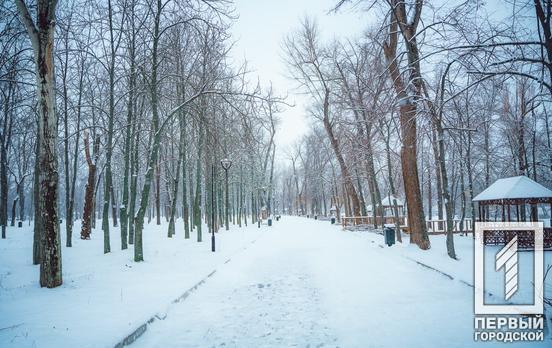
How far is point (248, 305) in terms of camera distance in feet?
19.0

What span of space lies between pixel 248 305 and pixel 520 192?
47.8 ft

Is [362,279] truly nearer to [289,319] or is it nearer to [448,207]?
[289,319]

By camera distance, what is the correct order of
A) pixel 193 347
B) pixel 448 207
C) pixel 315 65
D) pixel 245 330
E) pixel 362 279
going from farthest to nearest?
pixel 315 65
pixel 448 207
pixel 362 279
pixel 245 330
pixel 193 347

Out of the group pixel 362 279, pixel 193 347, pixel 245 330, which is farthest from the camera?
pixel 362 279

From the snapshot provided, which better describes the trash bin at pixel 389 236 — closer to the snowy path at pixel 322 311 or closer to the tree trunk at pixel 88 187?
the snowy path at pixel 322 311

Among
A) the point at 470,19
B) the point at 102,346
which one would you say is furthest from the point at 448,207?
the point at 102,346

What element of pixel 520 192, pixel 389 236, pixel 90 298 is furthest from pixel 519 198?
pixel 90 298

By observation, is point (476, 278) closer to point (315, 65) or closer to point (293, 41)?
point (315, 65)

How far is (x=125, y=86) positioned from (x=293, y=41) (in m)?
17.6

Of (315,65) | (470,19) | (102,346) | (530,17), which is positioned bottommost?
(102,346)

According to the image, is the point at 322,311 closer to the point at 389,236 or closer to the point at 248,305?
the point at 248,305

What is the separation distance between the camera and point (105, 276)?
8.25m

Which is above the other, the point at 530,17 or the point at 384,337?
the point at 530,17

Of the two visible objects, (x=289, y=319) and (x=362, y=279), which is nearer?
(x=289, y=319)
